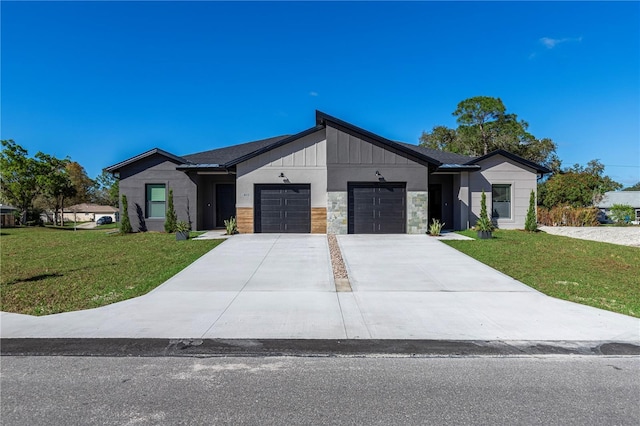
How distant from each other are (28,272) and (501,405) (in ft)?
34.6

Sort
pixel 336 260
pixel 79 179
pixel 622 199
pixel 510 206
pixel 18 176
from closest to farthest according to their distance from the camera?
pixel 336 260, pixel 510 206, pixel 18 176, pixel 622 199, pixel 79 179

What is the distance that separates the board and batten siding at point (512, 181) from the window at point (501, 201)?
6.9 inches

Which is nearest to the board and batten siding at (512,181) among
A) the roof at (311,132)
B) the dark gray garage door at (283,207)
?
the roof at (311,132)

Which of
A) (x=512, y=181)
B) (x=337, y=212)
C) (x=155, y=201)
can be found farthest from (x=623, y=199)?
(x=155, y=201)

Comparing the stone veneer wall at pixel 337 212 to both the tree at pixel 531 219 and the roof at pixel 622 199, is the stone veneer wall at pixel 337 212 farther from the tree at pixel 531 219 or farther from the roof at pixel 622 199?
the roof at pixel 622 199

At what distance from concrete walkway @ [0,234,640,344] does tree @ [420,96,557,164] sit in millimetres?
28570

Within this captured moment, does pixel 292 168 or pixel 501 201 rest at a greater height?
pixel 292 168

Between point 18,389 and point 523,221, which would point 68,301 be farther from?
point 523,221

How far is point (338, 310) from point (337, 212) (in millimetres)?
9429

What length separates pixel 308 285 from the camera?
25.8ft

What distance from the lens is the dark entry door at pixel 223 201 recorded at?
61.5 ft

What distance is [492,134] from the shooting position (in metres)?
35.3

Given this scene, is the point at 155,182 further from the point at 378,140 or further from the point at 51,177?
the point at 51,177

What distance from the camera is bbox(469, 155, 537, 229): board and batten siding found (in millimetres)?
18359
